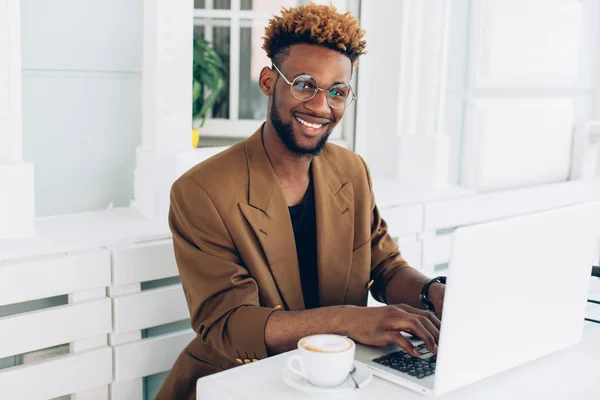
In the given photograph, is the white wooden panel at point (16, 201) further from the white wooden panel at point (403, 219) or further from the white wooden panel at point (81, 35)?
the white wooden panel at point (403, 219)

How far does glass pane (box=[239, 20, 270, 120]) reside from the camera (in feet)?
9.07

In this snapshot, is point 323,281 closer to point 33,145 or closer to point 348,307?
point 348,307

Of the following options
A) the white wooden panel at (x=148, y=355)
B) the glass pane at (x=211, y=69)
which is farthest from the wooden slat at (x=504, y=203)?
the white wooden panel at (x=148, y=355)

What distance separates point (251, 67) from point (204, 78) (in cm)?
22

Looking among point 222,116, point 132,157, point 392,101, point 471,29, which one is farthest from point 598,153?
point 132,157

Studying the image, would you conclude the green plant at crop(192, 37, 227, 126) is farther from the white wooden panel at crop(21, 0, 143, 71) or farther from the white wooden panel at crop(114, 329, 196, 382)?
the white wooden panel at crop(114, 329, 196, 382)

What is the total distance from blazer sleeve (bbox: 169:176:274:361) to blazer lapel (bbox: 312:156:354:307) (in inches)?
8.7

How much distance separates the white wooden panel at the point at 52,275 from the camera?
1814 millimetres

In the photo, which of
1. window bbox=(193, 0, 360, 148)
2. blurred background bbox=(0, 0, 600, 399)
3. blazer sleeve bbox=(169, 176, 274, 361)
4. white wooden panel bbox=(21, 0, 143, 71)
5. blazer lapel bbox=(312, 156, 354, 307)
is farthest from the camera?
window bbox=(193, 0, 360, 148)

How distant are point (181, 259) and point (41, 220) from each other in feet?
2.18

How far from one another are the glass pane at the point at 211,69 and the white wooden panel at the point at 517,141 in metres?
1.03

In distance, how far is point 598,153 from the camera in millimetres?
3723

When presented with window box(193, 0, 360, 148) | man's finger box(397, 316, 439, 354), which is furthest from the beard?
window box(193, 0, 360, 148)

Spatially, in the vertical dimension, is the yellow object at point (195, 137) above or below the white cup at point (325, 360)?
above
